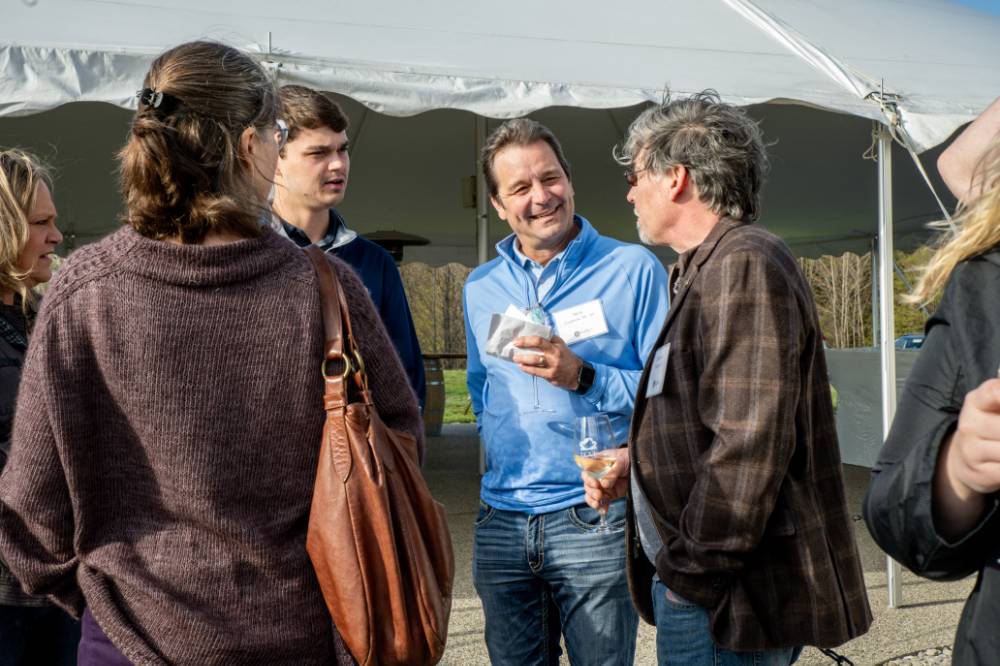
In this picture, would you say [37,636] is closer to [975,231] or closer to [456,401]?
[975,231]

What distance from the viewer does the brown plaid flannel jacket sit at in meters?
1.64

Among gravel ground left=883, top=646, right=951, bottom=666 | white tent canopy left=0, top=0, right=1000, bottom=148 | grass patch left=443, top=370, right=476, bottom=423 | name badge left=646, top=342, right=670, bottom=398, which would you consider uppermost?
white tent canopy left=0, top=0, right=1000, bottom=148

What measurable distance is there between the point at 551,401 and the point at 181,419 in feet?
3.85

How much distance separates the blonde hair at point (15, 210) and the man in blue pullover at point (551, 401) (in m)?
1.15

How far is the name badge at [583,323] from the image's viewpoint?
2.35 m

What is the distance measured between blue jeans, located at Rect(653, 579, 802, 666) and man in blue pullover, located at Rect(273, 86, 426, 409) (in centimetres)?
113

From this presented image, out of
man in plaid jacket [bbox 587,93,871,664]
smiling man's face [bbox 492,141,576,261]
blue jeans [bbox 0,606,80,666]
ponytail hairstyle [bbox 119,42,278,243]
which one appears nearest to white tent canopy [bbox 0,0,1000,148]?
smiling man's face [bbox 492,141,576,261]

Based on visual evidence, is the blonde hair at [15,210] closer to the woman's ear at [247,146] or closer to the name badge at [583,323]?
the woman's ear at [247,146]

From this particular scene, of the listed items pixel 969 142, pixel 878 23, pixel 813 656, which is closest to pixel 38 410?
pixel 969 142

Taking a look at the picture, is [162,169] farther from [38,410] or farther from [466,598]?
[466,598]

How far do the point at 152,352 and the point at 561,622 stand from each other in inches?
56.0

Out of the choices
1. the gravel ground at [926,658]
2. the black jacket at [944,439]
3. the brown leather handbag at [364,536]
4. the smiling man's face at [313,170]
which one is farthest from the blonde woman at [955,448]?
the gravel ground at [926,658]

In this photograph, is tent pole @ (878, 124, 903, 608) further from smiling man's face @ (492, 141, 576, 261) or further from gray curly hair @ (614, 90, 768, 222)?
gray curly hair @ (614, 90, 768, 222)

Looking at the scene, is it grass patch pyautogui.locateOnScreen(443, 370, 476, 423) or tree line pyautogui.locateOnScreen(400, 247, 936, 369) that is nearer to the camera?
grass patch pyautogui.locateOnScreen(443, 370, 476, 423)
